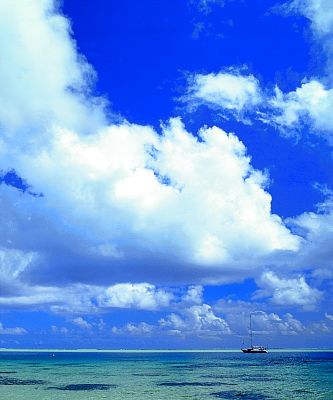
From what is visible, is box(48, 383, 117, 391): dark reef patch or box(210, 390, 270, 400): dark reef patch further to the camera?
box(48, 383, 117, 391): dark reef patch

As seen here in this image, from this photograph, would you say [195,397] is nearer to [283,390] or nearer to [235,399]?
[235,399]

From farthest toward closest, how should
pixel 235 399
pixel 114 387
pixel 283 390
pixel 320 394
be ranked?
pixel 114 387 < pixel 283 390 < pixel 320 394 < pixel 235 399

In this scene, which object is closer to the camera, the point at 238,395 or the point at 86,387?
the point at 238,395

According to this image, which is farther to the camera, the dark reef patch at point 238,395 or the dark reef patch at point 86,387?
the dark reef patch at point 86,387

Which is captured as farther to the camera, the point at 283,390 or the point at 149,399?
the point at 283,390

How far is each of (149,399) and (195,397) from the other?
4.38 m

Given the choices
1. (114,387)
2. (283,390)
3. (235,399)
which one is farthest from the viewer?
(114,387)

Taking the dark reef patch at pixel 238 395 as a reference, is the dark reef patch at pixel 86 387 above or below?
above

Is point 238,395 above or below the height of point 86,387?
below

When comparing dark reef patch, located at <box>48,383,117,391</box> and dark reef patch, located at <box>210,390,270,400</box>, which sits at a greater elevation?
dark reef patch, located at <box>48,383,117,391</box>

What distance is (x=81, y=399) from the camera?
42.5 m

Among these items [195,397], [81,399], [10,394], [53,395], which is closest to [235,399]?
[195,397]

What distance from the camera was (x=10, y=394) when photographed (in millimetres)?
46750

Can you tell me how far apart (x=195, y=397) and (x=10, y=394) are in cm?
1840
